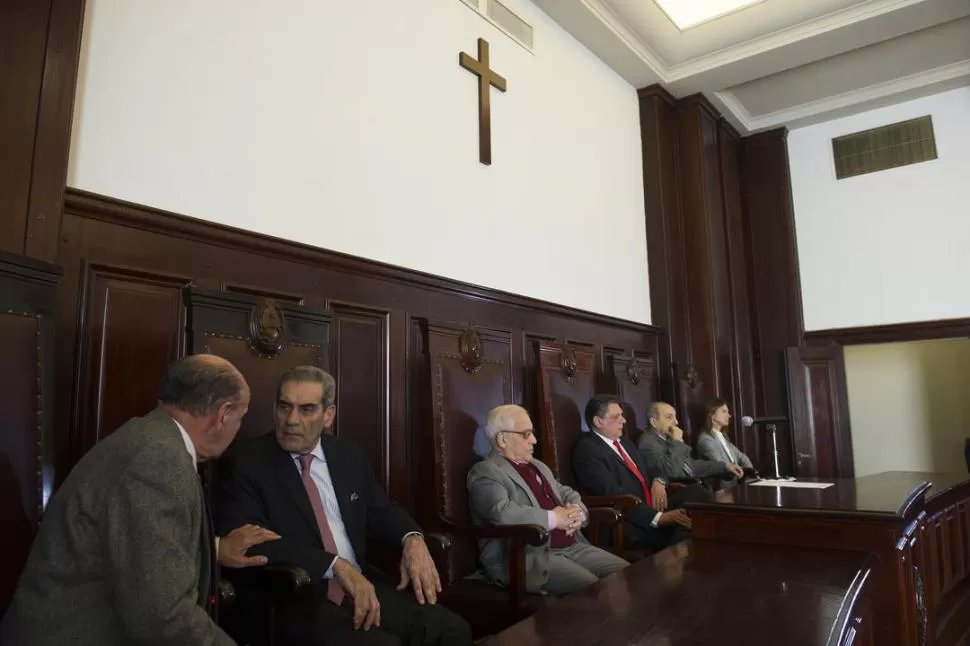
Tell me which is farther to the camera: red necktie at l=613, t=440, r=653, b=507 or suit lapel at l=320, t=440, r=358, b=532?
red necktie at l=613, t=440, r=653, b=507

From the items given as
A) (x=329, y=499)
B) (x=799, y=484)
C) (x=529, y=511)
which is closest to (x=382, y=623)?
(x=329, y=499)

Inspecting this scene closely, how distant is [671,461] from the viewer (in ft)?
14.5

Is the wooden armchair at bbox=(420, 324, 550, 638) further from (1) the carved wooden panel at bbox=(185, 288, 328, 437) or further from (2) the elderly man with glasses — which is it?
(1) the carved wooden panel at bbox=(185, 288, 328, 437)

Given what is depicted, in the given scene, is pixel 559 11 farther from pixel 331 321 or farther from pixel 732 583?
pixel 732 583

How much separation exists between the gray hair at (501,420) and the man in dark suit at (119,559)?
1819mm

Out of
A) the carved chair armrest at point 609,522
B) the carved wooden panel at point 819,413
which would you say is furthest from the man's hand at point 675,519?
the carved wooden panel at point 819,413

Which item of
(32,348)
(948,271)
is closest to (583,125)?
(948,271)

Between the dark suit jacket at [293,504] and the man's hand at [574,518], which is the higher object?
the dark suit jacket at [293,504]

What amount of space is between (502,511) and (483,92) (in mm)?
2581

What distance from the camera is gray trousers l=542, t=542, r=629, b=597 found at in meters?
2.82

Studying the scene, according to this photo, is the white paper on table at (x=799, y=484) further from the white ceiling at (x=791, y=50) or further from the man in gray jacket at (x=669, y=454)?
the white ceiling at (x=791, y=50)

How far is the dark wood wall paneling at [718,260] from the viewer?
591 cm

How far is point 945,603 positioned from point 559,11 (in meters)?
4.49

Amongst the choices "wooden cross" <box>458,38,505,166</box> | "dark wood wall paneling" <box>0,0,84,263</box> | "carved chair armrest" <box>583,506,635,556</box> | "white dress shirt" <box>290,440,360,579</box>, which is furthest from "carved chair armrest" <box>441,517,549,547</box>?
"wooden cross" <box>458,38,505,166</box>
